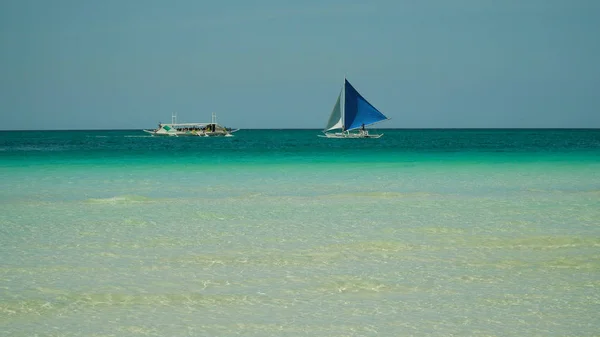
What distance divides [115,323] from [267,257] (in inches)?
102

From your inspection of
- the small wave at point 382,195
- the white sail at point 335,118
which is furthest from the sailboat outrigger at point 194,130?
the small wave at point 382,195

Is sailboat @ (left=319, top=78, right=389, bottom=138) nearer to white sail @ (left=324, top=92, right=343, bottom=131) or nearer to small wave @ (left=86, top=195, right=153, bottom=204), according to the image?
white sail @ (left=324, top=92, right=343, bottom=131)

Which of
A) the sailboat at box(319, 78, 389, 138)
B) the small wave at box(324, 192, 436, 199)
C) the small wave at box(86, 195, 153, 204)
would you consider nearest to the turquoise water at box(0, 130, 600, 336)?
the small wave at box(86, 195, 153, 204)

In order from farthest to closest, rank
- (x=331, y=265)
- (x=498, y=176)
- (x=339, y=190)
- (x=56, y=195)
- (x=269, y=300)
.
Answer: (x=498, y=176), (x=339, y=190), (x=56, y=195), (x=331, y=265), (x=269, y=300)

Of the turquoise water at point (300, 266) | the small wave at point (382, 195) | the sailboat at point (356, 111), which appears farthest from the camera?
the sailboat at point (356, 111)

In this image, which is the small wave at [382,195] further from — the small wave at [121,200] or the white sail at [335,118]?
the white sail at [335,118]

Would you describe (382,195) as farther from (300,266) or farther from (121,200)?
(300,266)

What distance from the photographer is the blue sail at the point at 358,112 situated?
2258 inches

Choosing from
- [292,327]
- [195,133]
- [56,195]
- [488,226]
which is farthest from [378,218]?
[195,133]

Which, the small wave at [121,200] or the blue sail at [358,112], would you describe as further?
the blue sail at [358,112]

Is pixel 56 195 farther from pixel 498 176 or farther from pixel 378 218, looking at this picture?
pixel 498 176

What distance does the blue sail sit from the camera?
2258 inches

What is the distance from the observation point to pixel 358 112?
5844cm

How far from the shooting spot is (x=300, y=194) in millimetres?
14664
